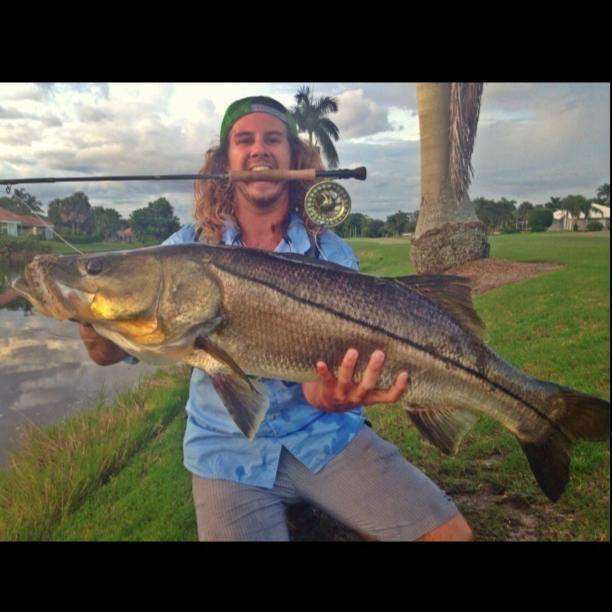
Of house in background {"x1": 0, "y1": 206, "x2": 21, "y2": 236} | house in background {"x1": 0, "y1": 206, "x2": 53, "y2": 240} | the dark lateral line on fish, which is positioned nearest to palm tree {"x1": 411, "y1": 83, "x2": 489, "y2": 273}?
the dark lateral line on fish

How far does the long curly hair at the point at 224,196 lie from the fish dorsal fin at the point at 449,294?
0.47 metres

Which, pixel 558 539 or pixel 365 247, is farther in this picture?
pixel 365 247

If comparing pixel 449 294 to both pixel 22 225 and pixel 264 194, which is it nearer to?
pixel 264 194

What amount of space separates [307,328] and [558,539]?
4.28ft

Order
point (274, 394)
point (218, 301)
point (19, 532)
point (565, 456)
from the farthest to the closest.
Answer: point (19, 532), point (274, 394), point (565, 456), point (218, 301)

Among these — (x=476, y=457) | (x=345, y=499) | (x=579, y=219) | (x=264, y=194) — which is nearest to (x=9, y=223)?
(x=264, y=194)

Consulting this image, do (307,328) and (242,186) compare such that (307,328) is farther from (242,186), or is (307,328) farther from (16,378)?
(16,378)

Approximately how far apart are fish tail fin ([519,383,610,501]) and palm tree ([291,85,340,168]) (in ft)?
3.80

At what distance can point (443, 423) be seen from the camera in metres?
1.57

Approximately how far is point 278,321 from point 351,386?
0.98ft

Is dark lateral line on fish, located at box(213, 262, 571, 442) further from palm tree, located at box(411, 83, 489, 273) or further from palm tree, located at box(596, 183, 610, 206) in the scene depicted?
palm tree, located at box(596, 183, 610, 206)

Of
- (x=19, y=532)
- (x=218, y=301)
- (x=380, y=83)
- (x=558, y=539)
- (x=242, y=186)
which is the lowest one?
(x=558, y=539)
